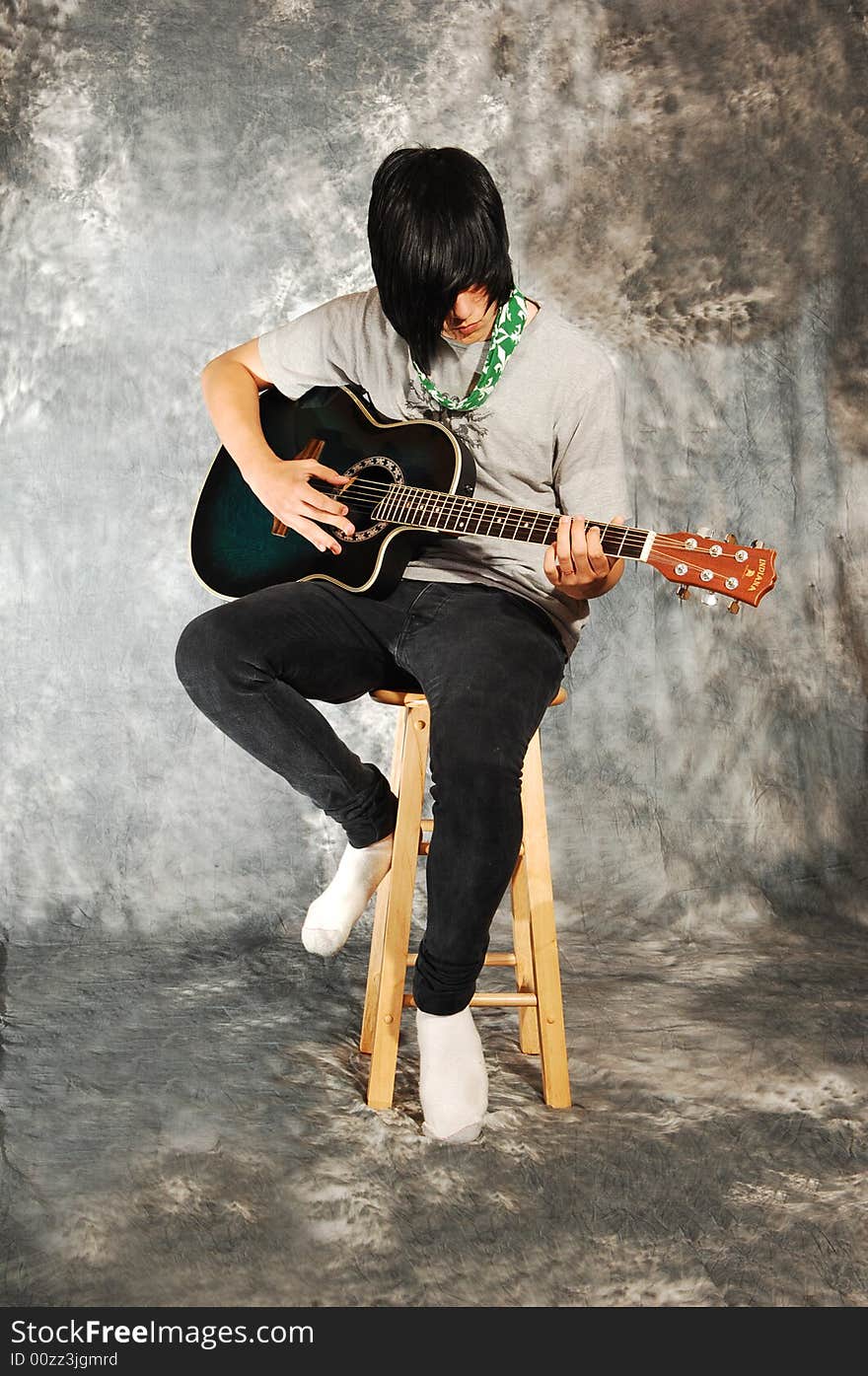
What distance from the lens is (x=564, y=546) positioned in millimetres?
1808

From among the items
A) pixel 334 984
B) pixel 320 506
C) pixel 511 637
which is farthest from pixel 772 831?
pixel 320 506

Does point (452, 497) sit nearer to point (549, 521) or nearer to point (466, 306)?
point (549, 521)

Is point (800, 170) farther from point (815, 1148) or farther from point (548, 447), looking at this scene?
point (815, 1148)

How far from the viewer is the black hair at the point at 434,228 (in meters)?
1.86

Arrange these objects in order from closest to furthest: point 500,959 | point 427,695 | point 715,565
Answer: point 715,565 < point 427,695 < point 500,959

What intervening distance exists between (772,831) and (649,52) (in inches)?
73.1

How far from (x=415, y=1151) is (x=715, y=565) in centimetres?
97

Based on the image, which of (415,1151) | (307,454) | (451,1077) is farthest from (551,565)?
(415,1151)

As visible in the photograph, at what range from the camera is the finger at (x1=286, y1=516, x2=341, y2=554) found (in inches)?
79.5

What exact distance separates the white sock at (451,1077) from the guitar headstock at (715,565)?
2.37 ft

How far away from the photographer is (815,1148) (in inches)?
72.9

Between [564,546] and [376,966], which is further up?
[564,546]

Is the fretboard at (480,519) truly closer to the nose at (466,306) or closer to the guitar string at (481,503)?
the guitar string at (481,503)

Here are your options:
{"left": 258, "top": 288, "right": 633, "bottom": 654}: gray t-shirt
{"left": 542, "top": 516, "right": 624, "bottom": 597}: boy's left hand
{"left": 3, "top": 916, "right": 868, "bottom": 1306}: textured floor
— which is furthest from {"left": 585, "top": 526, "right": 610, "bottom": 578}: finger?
{"left": 3, "top": 916, "right": 868, "bottom": 1306}: textured floor
